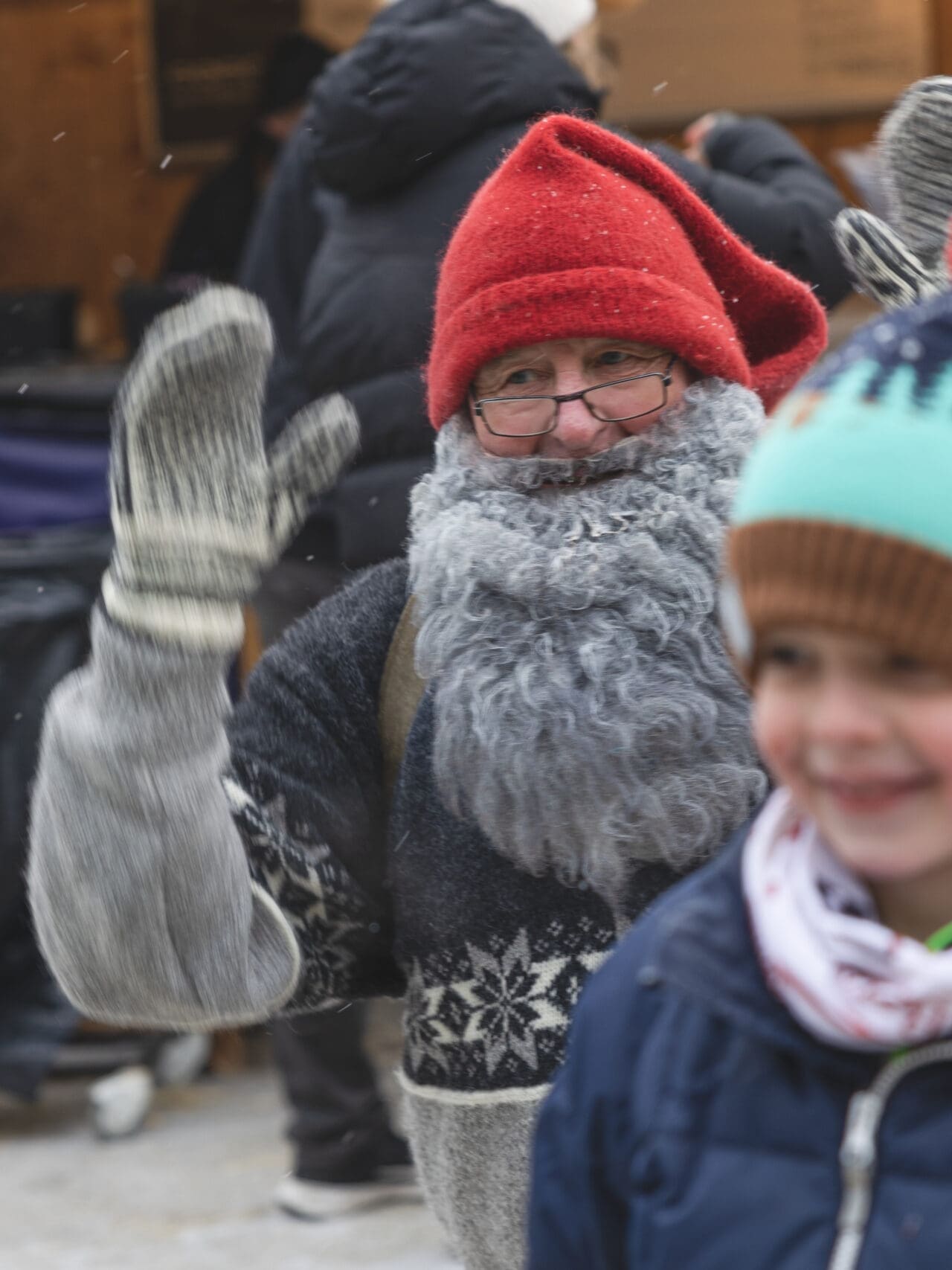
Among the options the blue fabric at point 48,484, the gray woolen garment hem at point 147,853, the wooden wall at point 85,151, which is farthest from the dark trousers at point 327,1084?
the wooden wall at point 85,151

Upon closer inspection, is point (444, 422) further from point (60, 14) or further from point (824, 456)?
Result: point (60, 14)

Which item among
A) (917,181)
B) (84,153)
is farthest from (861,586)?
(84,153)

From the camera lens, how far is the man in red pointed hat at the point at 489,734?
1.61 metres

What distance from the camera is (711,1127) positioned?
1.18 meters

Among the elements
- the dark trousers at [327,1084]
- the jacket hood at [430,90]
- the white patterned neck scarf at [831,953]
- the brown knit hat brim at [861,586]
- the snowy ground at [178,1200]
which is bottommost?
the snowy ground at [178,1200]

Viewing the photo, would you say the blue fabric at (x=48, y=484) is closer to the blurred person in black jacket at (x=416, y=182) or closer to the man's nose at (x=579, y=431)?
the blurred person in black jacket at (x=416, y=182)

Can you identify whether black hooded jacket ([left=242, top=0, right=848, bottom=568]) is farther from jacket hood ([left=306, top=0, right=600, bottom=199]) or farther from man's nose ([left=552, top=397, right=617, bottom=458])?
man's nose ([left=552, top=397, right=617, bottom=458])

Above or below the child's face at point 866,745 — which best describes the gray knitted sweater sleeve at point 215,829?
below

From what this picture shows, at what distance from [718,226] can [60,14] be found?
19.4 ft

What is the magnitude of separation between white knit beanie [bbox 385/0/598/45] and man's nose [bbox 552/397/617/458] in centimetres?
121

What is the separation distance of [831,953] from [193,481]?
2.07 ft

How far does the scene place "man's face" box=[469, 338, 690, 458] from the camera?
5.96 ft

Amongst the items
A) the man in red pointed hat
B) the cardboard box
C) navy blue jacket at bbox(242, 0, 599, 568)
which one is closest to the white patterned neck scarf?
the man in red pointed hat

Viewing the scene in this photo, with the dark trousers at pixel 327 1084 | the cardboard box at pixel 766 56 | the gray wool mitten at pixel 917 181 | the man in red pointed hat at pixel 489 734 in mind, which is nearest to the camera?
the man in red pointed hat at pixel 489 734
